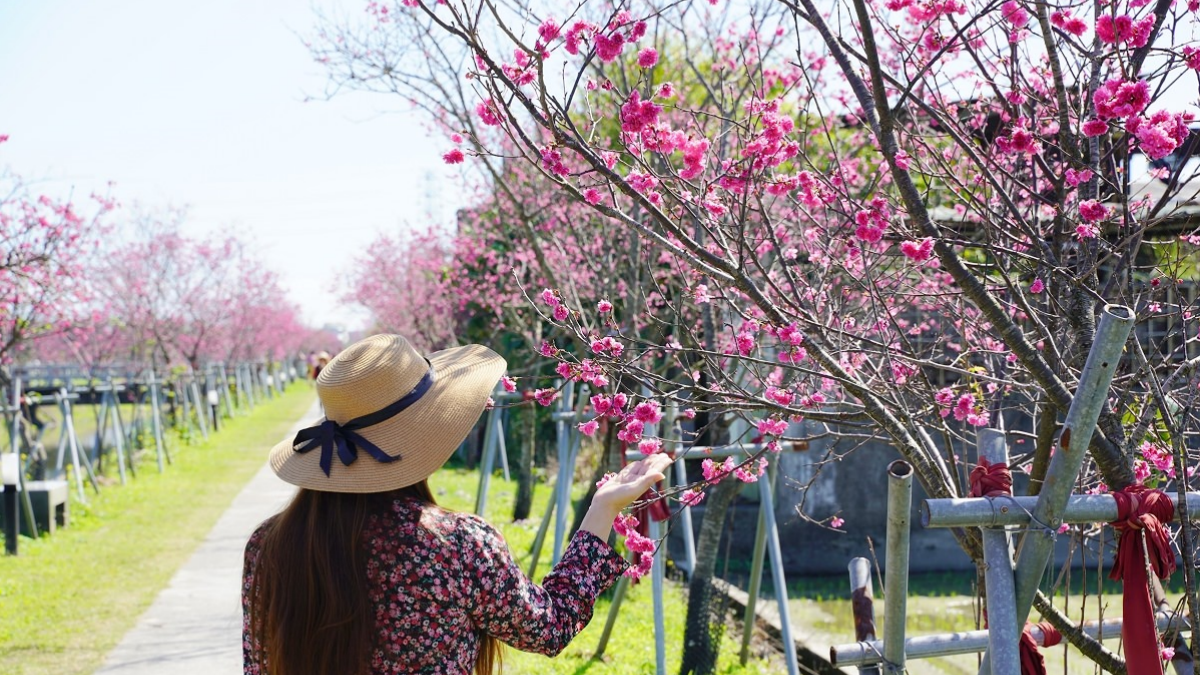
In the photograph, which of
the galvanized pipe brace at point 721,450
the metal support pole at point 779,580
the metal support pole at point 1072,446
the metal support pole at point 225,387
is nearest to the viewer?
the metal support pole at point 1072,446

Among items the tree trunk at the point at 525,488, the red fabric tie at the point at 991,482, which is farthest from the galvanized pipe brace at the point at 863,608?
the tree trunk at the point at 525,488

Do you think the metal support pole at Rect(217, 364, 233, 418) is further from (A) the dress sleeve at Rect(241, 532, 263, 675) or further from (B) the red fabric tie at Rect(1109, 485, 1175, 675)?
(B) the red fabric tie at Rect(1109, 485, 1175, 675)

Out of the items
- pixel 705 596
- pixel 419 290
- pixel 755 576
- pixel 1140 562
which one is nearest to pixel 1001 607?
pixel 1140 562

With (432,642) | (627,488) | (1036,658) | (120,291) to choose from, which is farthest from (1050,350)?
(120,291)

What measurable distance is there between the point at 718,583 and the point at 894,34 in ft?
15.5

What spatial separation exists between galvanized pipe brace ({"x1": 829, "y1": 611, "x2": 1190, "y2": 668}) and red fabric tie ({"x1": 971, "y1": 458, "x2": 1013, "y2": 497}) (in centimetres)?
54

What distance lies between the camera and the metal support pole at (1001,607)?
2.01 metres

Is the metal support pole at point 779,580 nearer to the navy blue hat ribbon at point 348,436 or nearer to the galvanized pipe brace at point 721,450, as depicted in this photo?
the galvanized pipe brace at point 721,450

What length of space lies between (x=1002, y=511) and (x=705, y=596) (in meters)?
4.07

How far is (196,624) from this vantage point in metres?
6.93

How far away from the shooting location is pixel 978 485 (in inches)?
89.6

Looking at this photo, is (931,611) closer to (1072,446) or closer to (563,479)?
(563,479)

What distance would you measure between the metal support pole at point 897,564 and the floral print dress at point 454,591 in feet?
2.15

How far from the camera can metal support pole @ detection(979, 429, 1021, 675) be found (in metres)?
2.01
